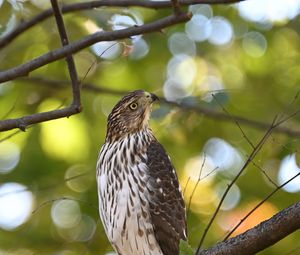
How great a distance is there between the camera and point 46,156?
8.58 m

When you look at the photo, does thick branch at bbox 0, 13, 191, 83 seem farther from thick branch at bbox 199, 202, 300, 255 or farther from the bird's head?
the bird's head

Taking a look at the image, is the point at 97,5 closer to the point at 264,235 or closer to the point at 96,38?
the point at 96,38

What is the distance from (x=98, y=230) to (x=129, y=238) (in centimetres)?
234

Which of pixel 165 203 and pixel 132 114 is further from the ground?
pixel 132 114

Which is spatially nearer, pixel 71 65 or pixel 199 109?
pixel 71 65

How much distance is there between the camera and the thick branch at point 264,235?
4.28 m

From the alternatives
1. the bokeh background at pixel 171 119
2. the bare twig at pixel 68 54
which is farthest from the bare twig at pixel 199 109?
the bare twig at pixel 68 54

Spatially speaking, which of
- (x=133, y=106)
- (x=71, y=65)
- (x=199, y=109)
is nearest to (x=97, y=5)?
(x=71, y=65)

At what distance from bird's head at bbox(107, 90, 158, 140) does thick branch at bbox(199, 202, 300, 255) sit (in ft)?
6.81

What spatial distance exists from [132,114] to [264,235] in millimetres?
2310

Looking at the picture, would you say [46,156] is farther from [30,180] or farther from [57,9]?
[57,9]

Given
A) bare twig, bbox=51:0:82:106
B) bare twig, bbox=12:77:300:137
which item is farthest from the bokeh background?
bare twig, bbox=51:0:82:106

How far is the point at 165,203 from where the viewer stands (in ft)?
19.2

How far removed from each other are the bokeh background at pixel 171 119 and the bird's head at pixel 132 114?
1.84ft
